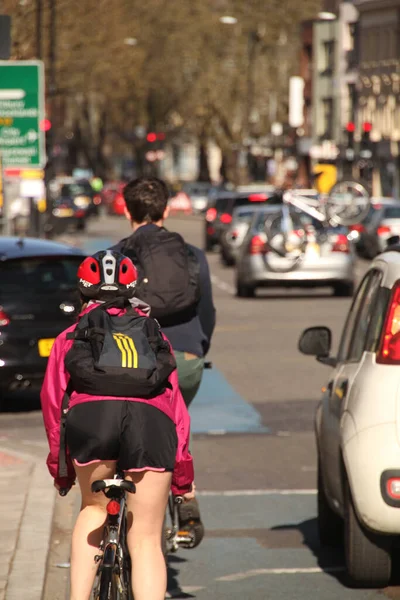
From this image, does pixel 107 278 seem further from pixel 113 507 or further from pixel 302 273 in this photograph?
pixel 302 273

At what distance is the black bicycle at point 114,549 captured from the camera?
5504 millimetres

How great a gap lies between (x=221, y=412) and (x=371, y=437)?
693 centimetres

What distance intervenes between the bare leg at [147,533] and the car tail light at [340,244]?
2309cm

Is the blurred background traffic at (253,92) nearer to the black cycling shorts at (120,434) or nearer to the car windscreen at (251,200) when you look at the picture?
the car windscreen at (251,200)

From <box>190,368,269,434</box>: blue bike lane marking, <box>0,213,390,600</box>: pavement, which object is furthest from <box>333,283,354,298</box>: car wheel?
<box>190,368,269,434</box>: blue bike lane marking

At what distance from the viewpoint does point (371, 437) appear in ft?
23.7

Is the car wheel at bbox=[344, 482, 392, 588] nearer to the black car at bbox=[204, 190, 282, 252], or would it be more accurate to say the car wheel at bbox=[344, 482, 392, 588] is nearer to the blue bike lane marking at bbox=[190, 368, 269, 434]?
the blue bike lane marking at bbox=[190, 368, 269, 434]

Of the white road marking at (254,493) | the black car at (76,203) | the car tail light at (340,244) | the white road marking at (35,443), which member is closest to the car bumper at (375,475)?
the white road marking at (254,493)

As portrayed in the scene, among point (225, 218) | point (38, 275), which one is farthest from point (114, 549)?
point (225, 218)

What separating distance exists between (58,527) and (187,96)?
82.3 m

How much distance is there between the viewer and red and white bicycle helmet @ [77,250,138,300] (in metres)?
5.79

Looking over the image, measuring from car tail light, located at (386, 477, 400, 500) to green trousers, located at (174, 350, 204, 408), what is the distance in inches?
40.5

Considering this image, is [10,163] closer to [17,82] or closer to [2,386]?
[17,82]

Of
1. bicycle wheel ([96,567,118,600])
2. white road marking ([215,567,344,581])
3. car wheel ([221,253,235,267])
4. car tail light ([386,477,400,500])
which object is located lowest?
car wheel ([221,253,235,267])
